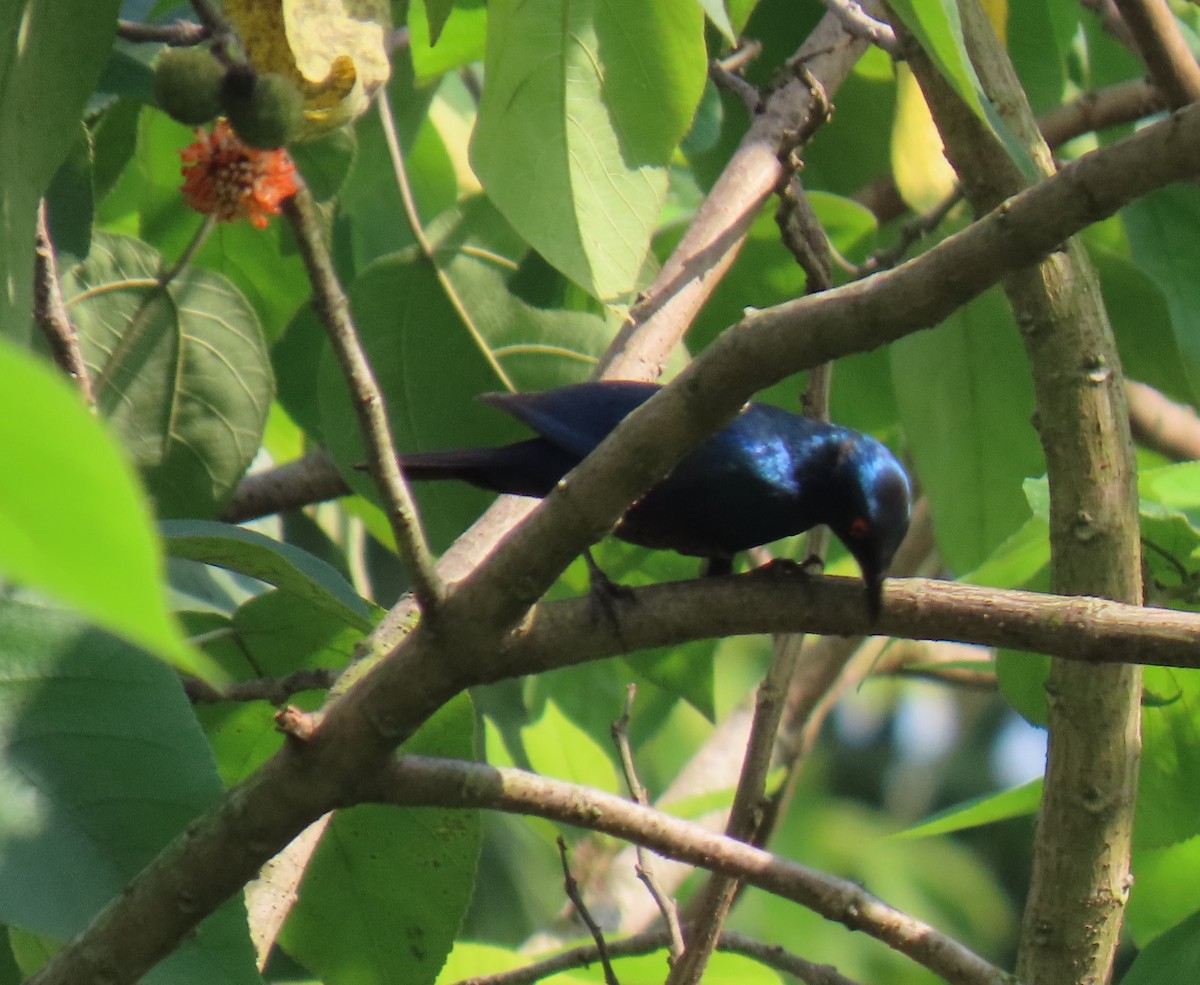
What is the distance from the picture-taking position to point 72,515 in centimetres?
37

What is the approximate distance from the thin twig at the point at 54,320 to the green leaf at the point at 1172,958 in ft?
5.65

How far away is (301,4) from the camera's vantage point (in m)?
1.33

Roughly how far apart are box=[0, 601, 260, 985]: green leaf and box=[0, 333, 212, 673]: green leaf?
4.17ft

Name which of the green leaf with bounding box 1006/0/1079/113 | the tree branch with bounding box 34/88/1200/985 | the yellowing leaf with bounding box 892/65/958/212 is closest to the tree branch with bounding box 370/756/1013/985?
the tree branch with bounding box 34/88/1200/985

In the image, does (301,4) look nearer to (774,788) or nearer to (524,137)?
(524,137)

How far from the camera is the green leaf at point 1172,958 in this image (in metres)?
2.05

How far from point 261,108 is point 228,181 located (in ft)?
1.06

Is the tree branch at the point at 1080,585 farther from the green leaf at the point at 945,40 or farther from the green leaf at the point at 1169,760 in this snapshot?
the green leaf at the point at 945,40

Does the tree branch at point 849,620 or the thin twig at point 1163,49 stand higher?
the thin twig at point 1163,49

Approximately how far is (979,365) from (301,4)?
1943 mm

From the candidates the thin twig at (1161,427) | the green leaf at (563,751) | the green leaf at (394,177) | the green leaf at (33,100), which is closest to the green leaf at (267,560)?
the green leaf at (33,100)

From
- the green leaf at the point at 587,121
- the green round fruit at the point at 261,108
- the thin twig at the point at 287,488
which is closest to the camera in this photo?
the green round fruit at the point at 261,108

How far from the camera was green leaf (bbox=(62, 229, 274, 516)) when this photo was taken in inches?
104

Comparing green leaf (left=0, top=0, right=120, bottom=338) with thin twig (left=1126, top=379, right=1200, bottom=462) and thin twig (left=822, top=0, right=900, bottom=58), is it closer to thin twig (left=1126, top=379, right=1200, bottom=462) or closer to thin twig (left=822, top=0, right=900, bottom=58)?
thin twig (left=822, top=0, right=900, bottom=58)
